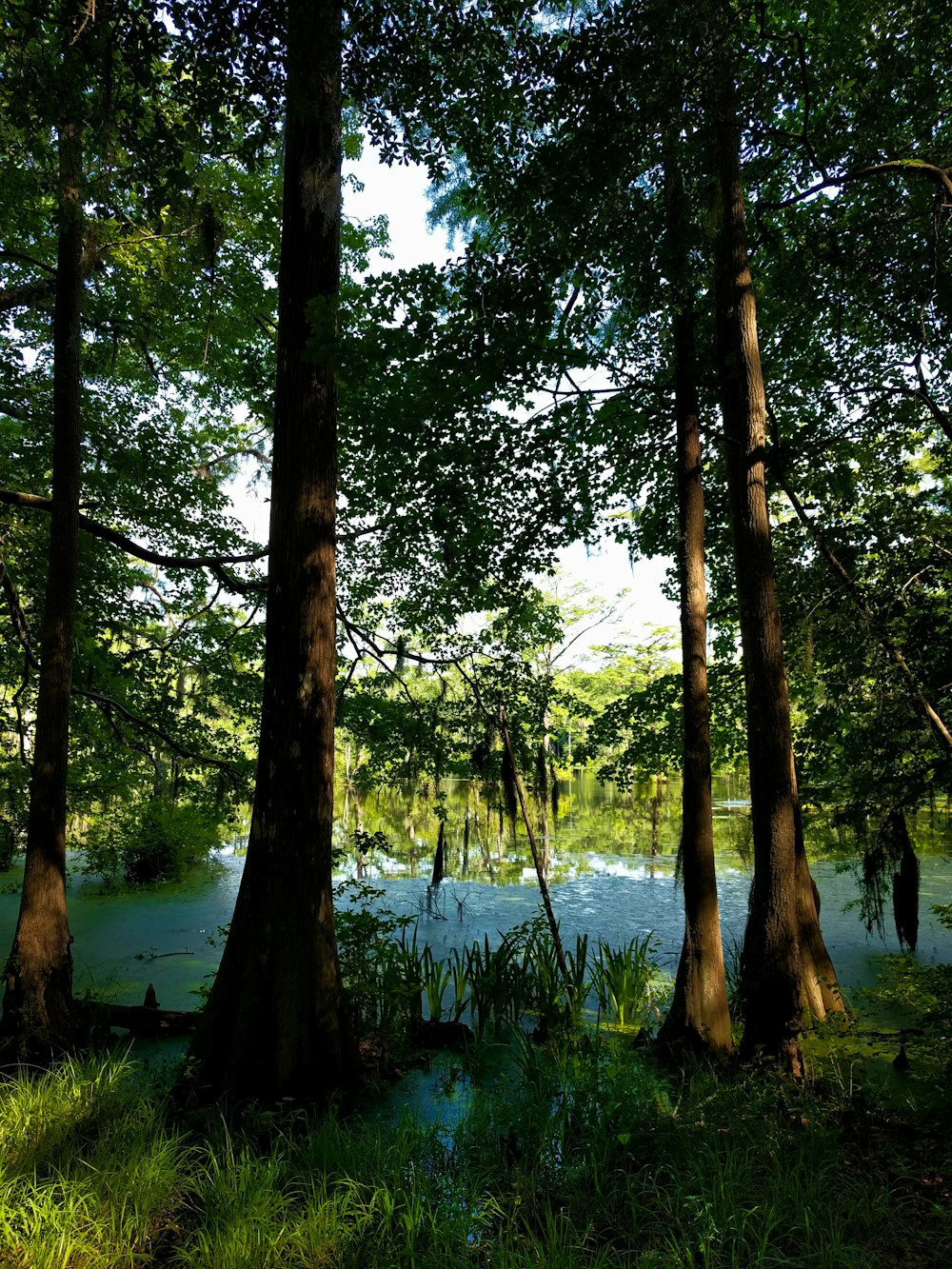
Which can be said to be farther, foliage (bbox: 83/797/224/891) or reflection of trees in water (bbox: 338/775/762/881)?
reflection of trees in water (bbox: 338/775/762/881)

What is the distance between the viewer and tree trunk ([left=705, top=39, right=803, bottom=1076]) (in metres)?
4.76

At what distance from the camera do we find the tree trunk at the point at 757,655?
187 inches

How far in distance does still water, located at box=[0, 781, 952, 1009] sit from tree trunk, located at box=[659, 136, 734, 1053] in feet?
9.04

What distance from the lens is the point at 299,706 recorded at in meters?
4.02

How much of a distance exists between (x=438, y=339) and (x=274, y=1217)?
166 inches

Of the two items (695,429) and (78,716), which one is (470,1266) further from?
(78,716)

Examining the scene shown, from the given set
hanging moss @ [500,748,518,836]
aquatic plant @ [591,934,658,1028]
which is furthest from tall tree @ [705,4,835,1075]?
hanging moss @ [500,748,518,836]

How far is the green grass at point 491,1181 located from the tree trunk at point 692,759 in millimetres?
1153

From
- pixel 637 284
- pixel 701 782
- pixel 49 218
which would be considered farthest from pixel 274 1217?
pixel 49 218

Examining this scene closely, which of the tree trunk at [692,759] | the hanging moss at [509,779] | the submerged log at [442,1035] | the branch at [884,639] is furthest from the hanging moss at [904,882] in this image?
the submerged log at [442,1035]

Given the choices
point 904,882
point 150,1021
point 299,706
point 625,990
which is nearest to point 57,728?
point 150,1021

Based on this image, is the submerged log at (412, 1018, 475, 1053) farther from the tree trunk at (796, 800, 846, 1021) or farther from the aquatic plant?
the tree trunk at (796, 800, 846, 1021)

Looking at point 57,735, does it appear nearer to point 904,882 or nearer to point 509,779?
point 509,779

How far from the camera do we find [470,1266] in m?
2.31
